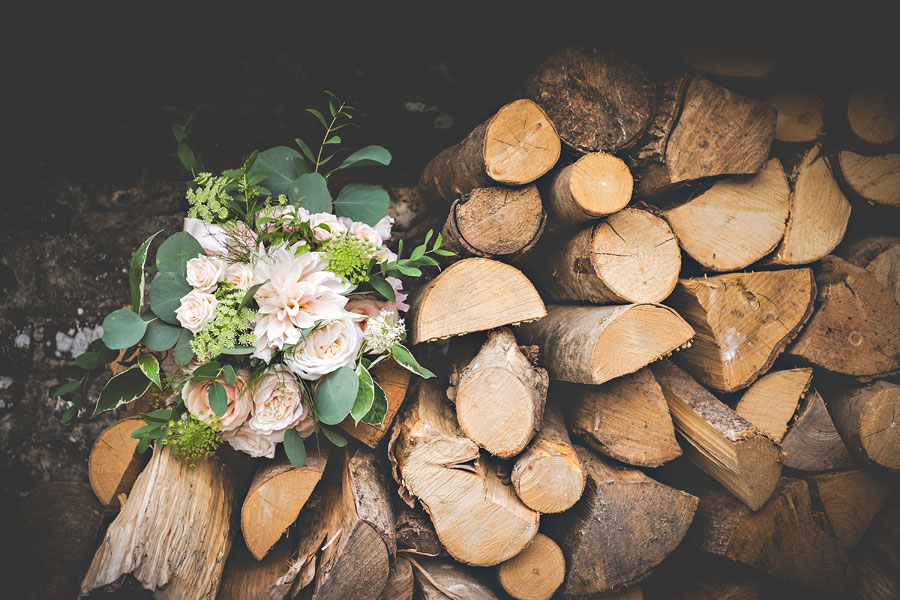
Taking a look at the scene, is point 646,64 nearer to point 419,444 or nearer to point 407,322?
point 407,322

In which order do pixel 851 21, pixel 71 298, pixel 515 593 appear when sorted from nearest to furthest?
pixel 515 593 < pixel 851 21 < pixel 71 298

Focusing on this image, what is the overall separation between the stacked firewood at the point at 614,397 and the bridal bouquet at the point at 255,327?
123mm

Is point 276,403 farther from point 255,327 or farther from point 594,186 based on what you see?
point 594,186

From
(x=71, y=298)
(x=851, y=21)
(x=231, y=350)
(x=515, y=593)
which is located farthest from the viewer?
(x=71, y=298)

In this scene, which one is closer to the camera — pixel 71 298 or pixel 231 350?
pixel 231 350

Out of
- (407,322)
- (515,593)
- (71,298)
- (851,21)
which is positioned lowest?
(515,593)

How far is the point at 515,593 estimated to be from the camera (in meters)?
1.31

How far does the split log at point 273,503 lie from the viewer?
122cm

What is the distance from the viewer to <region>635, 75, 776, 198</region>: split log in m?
1.32

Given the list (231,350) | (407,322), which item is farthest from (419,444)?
(231,350)

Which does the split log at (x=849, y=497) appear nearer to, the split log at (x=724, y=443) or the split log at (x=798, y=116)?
the split log at (x=724, y=443)

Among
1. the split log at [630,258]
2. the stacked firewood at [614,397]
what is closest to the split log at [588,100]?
the stacked firewood at [614,397]

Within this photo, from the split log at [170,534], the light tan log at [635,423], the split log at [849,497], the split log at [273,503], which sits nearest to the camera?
the split log at [170,534]

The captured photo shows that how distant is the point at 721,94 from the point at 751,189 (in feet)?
0.88
